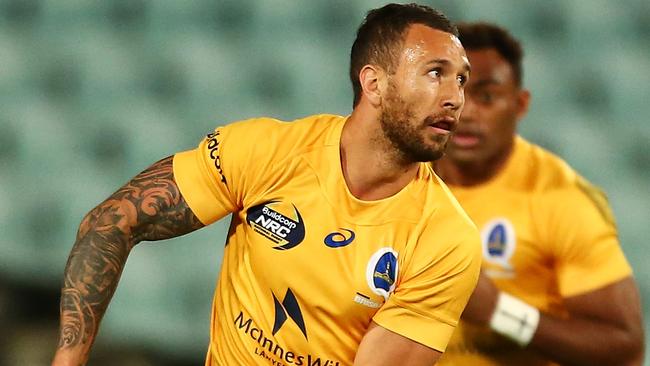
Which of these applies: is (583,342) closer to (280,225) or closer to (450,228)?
(450,228)

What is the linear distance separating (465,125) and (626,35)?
1.66 metres

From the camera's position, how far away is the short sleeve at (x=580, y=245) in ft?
9.91

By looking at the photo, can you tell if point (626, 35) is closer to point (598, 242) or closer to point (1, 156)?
point (598, 242)

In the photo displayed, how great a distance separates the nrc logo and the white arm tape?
774mm

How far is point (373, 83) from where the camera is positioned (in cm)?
226

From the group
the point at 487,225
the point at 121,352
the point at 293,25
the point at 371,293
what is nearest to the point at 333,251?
the point at 371,293

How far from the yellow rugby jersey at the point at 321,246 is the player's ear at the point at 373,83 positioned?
0.12 metres

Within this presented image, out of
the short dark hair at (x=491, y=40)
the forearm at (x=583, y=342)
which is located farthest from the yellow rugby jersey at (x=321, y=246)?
the short dark hair at (x=491, y=40)

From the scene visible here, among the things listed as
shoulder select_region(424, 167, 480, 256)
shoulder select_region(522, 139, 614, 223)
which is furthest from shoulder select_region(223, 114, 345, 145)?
shoulder select_region(522, 139, 614, 223)

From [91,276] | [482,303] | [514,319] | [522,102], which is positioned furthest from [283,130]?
[522,102]

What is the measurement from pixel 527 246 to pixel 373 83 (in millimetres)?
999

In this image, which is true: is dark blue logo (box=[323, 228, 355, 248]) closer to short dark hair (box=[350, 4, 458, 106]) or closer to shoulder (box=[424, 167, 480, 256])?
shoulder (box=[424, 167, 480, 256])

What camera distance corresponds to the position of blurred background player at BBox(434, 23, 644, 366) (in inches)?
118

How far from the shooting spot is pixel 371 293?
7.32 ft
